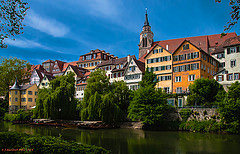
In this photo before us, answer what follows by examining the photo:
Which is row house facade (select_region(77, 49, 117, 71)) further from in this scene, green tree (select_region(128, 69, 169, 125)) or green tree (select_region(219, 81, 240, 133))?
green tree (select_region(219, 81, 240, 133))

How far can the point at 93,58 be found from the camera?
86.2m

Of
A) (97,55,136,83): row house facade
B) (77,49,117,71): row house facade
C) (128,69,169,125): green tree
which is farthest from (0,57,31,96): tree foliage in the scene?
(128,69,169,125): green tree

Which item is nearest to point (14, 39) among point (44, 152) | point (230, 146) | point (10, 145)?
point (10, 145)

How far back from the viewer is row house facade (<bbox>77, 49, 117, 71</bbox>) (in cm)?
8412

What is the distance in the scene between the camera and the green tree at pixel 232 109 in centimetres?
3075

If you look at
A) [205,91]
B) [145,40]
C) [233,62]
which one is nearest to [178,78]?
[205,91]

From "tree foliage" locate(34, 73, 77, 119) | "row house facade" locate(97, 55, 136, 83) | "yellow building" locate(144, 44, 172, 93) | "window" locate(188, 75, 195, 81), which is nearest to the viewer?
"tree foliage" locate(34, 73, 77, 119)

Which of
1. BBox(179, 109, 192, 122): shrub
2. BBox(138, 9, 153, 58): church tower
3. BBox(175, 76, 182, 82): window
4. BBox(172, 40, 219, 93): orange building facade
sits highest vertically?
BBox(138, 9, 153, 58): church tower

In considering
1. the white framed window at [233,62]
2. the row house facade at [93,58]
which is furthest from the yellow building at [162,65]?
the row house facade at [93,58]

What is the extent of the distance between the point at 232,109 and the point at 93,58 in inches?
2446

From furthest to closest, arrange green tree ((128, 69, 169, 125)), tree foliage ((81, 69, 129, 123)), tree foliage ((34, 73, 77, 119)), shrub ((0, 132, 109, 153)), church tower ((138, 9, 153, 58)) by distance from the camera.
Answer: church tower ((138, 9, 153, 58))
tree foliage ((34, 73, 77, 119))
tree foliage ((81, 69, 129, 123))
green tree ((128, 69, 169, 125))
shrub ((0, 132, 109, 153))

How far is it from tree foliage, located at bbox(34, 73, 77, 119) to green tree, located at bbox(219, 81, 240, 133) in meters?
27.8

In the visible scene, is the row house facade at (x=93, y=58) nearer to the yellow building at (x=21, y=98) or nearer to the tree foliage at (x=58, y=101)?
the yellow building at (x=21, y=98)

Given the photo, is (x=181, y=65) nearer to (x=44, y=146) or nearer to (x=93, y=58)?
(x=44, y=146)
